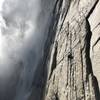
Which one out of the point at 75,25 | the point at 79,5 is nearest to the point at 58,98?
the point at 75,25

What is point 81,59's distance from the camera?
3.98m

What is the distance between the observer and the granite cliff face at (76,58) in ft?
11.7

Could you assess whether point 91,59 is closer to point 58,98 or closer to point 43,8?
point 58,98

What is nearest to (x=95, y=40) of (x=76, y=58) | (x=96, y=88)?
(x=76, y=58)

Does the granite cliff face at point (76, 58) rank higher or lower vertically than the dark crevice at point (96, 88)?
higher

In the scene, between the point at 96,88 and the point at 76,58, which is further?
the point at 76,58

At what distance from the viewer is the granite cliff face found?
11.7 feet

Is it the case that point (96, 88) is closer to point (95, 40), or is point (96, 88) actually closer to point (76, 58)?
point (95, 40)

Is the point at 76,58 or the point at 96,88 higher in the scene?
the point at 76,58

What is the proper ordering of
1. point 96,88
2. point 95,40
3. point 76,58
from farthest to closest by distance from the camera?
point 76,58, point 95,40, point 96,88

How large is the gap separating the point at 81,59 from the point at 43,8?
586 centimetres

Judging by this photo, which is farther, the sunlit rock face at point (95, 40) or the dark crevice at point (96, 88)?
the sunlit rock face at point (95, 40)

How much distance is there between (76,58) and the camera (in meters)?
4.17

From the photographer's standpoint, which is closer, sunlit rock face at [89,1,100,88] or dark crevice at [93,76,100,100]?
dark crevice at [93,76,100,100]
